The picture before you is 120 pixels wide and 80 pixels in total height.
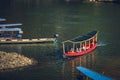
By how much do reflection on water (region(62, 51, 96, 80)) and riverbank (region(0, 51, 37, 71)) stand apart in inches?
210

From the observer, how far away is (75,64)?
72.4 meters

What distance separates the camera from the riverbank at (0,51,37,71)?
68.4 meters

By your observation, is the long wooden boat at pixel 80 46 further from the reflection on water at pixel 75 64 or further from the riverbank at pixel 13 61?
the riverbank at pixel 13 61

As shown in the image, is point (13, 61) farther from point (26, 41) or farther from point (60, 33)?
point (60, 33)

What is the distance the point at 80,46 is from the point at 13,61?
601 inches

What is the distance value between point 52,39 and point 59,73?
23341 millimetres

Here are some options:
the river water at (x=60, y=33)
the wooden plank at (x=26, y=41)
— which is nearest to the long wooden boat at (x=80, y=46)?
the river water at (x=60, y=33)

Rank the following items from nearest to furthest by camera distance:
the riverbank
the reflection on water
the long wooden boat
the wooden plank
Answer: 1. the reflection on water
2. the riverbank
3. the long wooden boat
4. the wooden plank

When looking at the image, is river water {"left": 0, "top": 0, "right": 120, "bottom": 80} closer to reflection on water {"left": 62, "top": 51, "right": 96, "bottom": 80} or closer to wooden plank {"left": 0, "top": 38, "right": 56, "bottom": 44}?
reflection on water {"left": 62, "top": 51, "right": 96, "bottom": 80}

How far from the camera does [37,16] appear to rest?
13100 cm

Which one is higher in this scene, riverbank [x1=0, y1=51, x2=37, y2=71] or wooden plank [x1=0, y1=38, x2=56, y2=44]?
riverbank [x1=0, y1=51, x2=37, y2=71]

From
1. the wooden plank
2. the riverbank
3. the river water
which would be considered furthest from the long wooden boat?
the riverbank

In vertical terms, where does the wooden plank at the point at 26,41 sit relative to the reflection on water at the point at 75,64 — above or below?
below

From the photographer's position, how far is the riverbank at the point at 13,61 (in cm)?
6838
